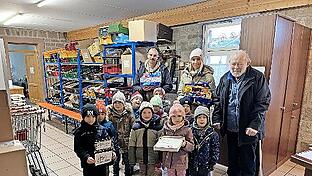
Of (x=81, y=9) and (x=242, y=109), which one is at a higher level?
(x=81, y=9)

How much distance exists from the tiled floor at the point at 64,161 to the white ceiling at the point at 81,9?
108 inches

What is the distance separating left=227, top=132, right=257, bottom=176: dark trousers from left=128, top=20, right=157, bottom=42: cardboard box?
7.39 feet

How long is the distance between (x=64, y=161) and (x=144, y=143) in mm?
1893

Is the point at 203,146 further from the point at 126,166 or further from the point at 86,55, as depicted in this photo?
the point at 86,55

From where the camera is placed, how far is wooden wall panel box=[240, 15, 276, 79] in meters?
2.51

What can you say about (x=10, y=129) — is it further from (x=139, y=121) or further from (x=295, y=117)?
(x=295, y=117)

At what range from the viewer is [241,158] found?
95.7 inches

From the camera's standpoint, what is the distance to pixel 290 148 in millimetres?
3414

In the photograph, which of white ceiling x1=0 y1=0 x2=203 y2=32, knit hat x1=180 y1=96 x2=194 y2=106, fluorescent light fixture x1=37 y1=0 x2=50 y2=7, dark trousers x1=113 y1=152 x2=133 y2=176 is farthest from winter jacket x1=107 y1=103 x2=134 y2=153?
fluorescent light fixture x1=37 y1=0 x2=50 y2=7

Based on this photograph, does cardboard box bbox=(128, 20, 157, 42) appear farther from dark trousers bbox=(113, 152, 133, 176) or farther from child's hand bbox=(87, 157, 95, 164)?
child's hand bbox=(87, 157, 95, 164)

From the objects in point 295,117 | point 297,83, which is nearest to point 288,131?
point 295,117

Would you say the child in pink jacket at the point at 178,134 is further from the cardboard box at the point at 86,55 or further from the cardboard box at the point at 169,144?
the cardboard box at the point at 86,55

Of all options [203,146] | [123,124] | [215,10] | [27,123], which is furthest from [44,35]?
[203,146]

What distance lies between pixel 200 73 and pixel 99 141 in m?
1.36
